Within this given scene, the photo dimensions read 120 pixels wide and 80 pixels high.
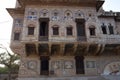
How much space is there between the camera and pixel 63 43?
14.3 metres

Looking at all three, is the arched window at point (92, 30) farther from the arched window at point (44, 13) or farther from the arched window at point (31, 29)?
the arched window at point (31, 29)

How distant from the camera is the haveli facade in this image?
1448cm

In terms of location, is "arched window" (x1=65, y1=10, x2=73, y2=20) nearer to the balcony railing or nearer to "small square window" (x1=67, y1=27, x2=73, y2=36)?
"small square window" (x1=67, y1=27, x2=73, y2=36)

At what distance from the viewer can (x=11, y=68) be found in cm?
2944

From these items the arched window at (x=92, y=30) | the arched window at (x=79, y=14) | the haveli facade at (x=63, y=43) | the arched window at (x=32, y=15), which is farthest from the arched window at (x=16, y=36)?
the arched window at (x=92, y=30)

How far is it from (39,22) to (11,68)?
16.6 m

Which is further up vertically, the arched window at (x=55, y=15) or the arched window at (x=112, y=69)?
the arched window at (x=55, y=15)

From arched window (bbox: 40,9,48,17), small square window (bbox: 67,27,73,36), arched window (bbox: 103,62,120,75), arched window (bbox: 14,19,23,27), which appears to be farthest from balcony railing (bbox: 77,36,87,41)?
arched window (bbox: 14,19,23,27)

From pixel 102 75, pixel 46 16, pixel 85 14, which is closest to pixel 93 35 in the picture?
pixel 85 14

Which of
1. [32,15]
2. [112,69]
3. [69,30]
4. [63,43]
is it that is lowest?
[112,69]

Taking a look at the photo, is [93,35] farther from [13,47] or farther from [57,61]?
[13,47]

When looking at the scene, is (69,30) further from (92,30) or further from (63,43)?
(92,30)

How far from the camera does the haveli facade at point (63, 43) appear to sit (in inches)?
570

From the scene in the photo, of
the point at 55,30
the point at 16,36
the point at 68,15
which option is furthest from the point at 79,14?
the point at 16,36
